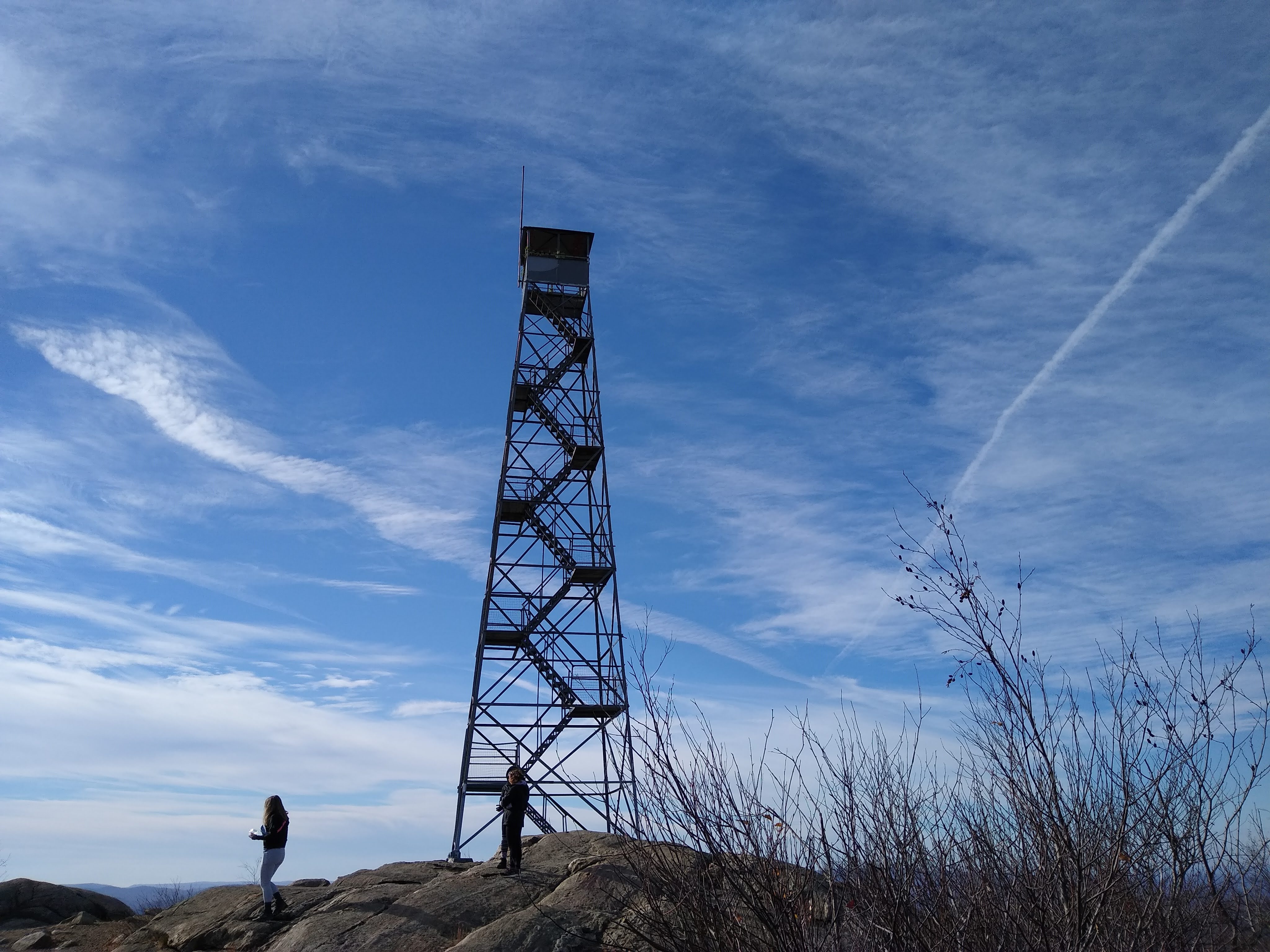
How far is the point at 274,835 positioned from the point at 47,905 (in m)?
9.49

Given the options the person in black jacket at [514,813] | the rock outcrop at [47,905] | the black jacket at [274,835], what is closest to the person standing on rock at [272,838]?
the black jacket at [274,835]

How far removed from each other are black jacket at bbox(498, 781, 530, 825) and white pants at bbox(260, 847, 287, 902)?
11.6 ft

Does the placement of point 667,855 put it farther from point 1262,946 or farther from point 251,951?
point 1262,946

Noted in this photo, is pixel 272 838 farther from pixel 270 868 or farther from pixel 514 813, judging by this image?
pixel 514 813

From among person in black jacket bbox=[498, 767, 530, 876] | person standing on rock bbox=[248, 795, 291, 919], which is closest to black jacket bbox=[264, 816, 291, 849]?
person standing on rock bbox=[248, 795, 291, 919]

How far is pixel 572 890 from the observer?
14477 millimetres

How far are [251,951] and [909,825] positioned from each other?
1156 centimetres

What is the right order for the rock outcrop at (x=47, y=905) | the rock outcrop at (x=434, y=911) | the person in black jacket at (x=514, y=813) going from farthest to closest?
the rock outcrop at (x=47, y=905)
the person in black jacket at (x=514, y=813)
the rock outcrop at (x=434, y=911)

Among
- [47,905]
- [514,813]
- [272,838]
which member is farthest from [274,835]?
[47,905]

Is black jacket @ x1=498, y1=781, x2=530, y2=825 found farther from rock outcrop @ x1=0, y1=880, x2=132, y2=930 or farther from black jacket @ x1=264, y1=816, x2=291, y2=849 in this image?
rock outcrop @ x1=0, y1=880, x2=132, y2=930

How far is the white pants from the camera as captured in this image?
15.1 metres

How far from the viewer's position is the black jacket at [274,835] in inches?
591

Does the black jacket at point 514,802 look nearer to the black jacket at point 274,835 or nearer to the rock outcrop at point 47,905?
the black jacket at point 274,835

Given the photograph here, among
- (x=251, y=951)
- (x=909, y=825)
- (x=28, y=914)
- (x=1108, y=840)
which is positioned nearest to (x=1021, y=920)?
(x=909, y=825)
